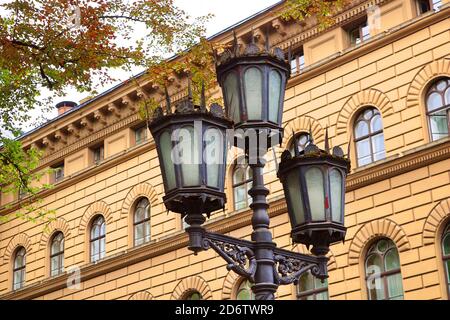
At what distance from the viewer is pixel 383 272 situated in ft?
68.1

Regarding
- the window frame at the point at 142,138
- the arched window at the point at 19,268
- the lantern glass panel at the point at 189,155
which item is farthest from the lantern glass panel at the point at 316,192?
the arched window at the point at 19,268

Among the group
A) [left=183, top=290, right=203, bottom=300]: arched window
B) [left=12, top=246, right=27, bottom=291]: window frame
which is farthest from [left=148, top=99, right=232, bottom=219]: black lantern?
[left=12, top=246, right=27, bottom=291]: window frame

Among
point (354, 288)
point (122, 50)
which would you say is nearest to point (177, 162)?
point (122, 50)

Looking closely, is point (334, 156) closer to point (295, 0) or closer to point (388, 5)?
point (295, 0)

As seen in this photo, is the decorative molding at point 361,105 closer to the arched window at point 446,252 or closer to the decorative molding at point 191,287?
the arched window at point 446,252

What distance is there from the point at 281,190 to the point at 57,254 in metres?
10.9

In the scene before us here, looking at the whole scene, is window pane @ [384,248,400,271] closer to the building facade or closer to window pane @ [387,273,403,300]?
the building facade

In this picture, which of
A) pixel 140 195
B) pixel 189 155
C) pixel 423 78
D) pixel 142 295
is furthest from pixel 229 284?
pixel 189 155

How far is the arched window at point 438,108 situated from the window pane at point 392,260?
2794 millimetres

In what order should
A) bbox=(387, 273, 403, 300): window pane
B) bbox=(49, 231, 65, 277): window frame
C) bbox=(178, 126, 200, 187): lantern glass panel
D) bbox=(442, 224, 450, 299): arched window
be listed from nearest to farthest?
bbox=(178, 126, 200, 187): lantern glass panel < bbox=(442, 224, 450, 299): arched window < bbox=(387, 273, 403, 300): window pane < bbox=(49, 231, 65, 277): window frame

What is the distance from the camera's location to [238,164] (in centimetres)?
2538

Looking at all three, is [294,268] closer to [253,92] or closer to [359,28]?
[253,92]

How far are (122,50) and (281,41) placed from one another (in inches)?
326

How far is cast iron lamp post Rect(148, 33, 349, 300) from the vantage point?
7.66 meters
